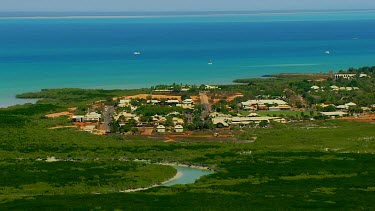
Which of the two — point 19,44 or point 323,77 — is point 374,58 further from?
point 19,44

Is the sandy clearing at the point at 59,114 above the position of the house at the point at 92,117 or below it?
above

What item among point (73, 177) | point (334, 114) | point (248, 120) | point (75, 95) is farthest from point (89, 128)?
point (334, 114)

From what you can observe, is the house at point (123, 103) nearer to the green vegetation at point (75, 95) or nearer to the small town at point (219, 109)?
the small town at point (219, 109)

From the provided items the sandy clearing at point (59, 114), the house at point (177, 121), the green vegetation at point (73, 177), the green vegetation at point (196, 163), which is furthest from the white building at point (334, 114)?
the green vegetation at point (73, 177)

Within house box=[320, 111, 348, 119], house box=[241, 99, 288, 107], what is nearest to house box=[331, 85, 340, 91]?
house box=[241, 99, 288, 107]

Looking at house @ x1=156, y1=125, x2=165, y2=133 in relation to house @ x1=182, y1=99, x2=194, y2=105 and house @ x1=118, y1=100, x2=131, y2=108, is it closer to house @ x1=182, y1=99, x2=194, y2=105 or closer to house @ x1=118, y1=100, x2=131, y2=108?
house @ x1=118, y1=100, x2=131, y2=108

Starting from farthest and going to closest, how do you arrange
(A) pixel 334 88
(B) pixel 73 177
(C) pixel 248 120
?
(A) pixel 334 88 → (C) pixel 248 120 → (B) pixel 73 177

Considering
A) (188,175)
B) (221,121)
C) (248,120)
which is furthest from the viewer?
(248,120)

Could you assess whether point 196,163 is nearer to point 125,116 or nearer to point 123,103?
point 125,116

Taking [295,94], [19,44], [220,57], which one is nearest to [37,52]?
[19,44]
